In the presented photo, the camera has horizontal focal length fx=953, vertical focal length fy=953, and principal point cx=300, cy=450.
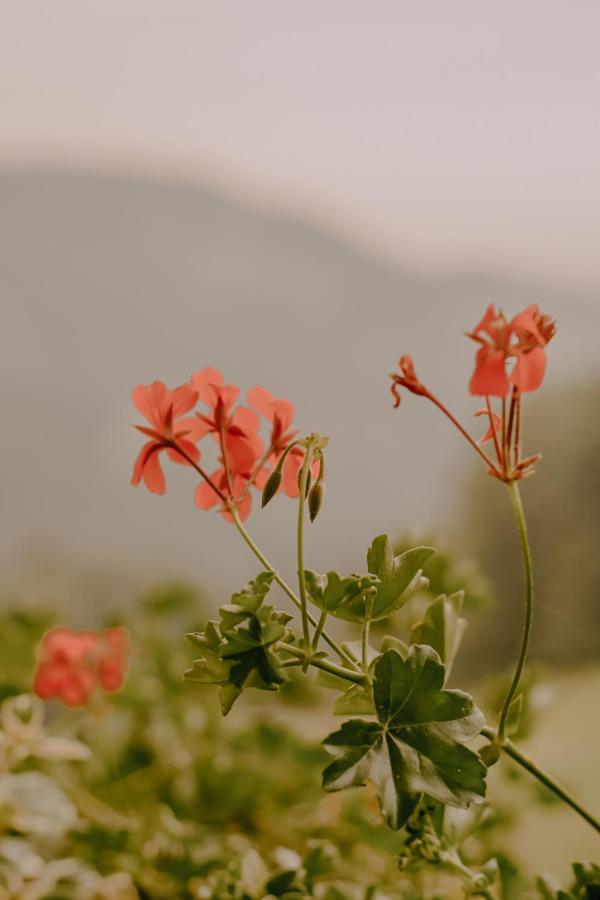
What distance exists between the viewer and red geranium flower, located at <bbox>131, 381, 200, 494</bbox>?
1.08 ft

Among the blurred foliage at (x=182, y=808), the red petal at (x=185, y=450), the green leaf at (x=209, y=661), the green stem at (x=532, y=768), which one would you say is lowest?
the blurred foliage at (x=182, y=808)

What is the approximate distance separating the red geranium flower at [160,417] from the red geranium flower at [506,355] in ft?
0.34

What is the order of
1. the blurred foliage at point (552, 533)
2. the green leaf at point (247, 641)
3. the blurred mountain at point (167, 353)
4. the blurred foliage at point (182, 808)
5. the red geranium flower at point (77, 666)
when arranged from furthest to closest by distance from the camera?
the blurred mountain at point (167, 353), the blurred foliage at point (552, 533), the red geranium flower at point (77, 666), the blurred foliage at point (182, 808), the green leaf at point (247, 641)

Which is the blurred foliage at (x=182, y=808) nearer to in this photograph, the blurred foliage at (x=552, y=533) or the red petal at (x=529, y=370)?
the red petal at (x=529, y=370)

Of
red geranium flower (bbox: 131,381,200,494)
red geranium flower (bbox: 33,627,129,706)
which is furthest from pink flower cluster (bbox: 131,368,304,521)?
red geranium flower (bbox: 33,627,129,706)

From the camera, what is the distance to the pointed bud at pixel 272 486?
31 cm

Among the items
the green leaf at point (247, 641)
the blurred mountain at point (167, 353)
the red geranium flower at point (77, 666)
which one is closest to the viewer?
the green leaf at point (247, 641)

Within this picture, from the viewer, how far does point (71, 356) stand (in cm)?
387

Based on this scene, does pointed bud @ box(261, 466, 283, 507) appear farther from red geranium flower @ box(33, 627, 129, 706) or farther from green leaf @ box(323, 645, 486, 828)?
red geranium flower @ box(33, 627, 129, 706)

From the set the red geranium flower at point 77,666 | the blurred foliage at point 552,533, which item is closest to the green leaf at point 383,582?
the red geranium flower at point 77,666

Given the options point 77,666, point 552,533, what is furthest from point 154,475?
point 552,533

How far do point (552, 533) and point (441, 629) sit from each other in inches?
53.7

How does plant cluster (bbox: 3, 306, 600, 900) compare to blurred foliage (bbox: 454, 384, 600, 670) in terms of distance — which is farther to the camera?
blurred foliage (bbox: 454, 384, 600, 670)

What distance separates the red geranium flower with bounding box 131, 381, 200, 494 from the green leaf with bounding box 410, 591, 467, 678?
0.33 feet
